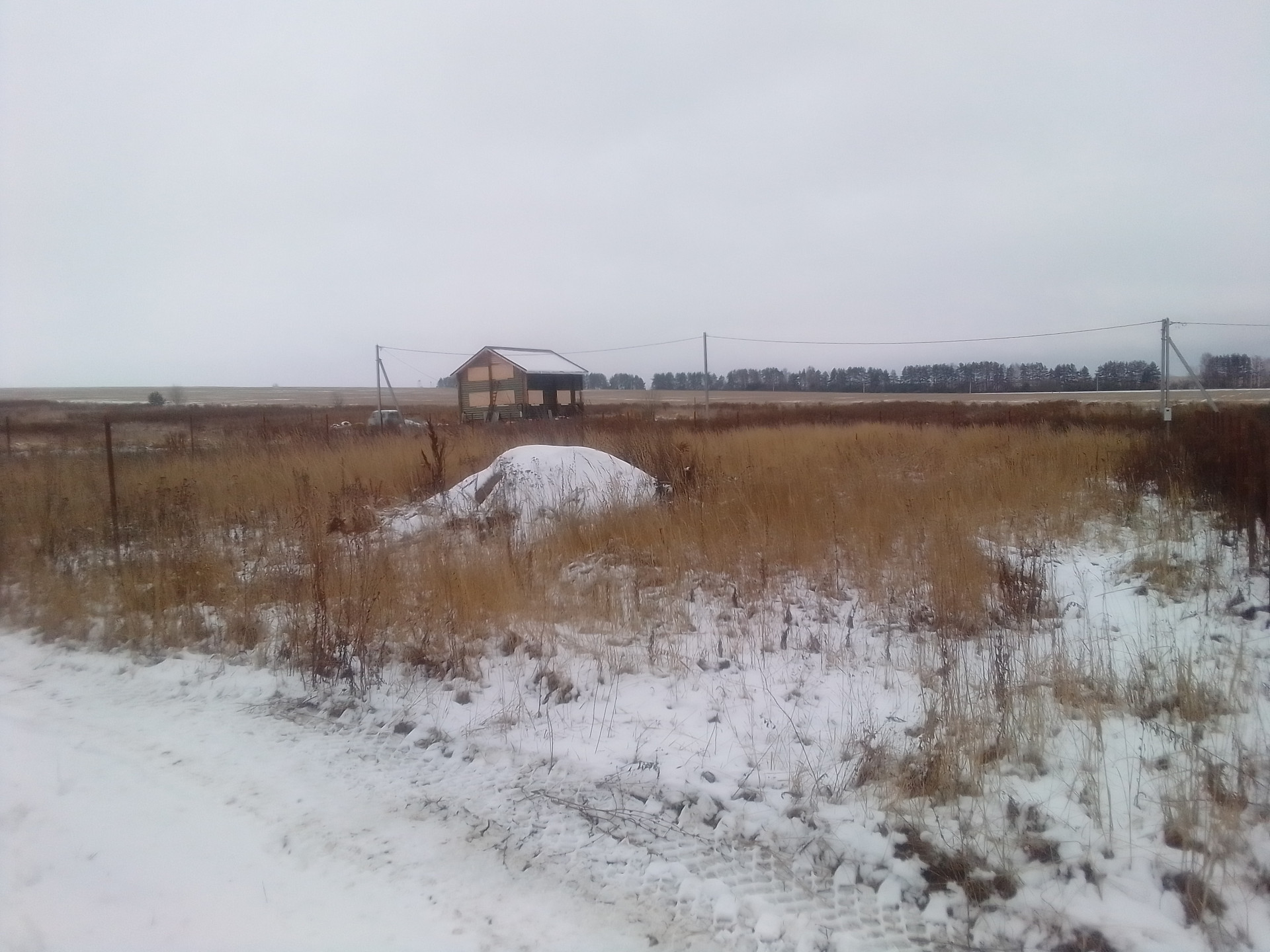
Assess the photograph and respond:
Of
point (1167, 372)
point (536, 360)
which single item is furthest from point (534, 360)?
point (1167, 372)

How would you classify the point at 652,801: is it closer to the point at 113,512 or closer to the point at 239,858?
the point at 239,858

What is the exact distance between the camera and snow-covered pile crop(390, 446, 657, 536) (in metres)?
7.84

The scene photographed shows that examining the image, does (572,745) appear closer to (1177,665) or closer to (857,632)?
(857,632)

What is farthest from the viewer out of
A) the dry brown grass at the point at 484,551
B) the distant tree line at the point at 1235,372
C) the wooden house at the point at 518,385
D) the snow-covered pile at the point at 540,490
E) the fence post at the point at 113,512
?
the wooden house at the point at 518,385

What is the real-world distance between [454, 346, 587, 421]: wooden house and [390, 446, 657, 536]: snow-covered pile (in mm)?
20130

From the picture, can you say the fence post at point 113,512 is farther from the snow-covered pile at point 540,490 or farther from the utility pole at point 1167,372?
the utility pole at point 1167,372

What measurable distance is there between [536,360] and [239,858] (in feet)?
99.0

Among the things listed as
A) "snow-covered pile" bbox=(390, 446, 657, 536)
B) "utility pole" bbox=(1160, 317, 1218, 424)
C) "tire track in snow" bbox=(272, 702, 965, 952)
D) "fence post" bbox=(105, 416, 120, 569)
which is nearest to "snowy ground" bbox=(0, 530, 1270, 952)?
"tire track in snow" bbox=(272, 702, 965, 952)

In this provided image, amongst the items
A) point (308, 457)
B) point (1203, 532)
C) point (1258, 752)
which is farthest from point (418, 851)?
point (308, 457)

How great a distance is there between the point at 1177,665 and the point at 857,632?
171 centimetres

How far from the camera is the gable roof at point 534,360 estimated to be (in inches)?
1211

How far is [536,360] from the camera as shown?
32031mm

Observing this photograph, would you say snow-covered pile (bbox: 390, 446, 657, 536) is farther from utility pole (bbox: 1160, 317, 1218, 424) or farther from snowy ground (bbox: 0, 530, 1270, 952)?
utility pole (bbox: 1160, 317, 1218, 424)

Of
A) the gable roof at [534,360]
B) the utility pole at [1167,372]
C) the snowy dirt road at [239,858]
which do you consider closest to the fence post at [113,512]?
the snowy dirt road at [239,858]
